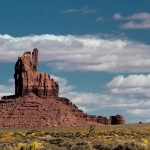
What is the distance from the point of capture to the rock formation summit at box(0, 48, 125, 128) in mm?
176000

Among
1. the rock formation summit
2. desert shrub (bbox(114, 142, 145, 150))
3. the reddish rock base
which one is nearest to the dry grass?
desert shrub (bbox(114, 142, 145, 150))

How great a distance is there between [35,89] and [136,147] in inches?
6483

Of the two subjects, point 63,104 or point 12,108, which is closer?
point 12,108

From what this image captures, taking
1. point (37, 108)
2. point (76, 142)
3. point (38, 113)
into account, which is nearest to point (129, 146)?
point (76, 142)

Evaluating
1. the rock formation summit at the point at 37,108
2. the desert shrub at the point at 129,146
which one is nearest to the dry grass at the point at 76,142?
the desert shrub at the point at 129,146

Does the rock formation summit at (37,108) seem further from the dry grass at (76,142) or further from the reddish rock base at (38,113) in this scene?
the dry grass at (76,142)

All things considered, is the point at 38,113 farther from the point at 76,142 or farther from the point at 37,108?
the point at 76,142

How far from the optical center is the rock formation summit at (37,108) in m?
176

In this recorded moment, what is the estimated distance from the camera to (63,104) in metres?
193

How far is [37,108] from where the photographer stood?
182125mm

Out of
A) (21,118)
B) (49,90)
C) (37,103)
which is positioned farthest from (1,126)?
(49,90)

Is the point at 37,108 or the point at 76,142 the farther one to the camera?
the point at 37,108

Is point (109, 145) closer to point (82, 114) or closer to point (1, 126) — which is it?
point (1, 126)

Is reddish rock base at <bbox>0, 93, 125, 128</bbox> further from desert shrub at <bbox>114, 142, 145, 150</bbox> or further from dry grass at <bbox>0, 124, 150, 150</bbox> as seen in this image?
desert shrub at <bbox>114, 142, 145, 150</bbox>
